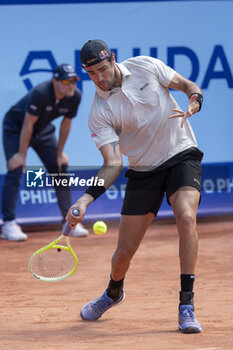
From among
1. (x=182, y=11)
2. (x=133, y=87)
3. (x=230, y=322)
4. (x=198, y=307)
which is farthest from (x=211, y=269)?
(x=182, y=11)

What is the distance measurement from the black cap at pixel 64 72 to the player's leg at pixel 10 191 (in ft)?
3.01

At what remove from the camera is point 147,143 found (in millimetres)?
4742

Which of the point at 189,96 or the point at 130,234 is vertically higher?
the point at 189,96

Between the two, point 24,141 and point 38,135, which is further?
point 38,135

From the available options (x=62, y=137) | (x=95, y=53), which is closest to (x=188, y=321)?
(x=95, y=53)

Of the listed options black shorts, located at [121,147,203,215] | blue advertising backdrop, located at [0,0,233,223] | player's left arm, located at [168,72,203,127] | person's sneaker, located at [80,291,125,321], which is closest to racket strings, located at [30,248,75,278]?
person's sneaker, located at [80,291,125,321]

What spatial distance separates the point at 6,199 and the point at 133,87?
414 centimetres

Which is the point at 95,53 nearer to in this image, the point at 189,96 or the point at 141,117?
the point at 141,117

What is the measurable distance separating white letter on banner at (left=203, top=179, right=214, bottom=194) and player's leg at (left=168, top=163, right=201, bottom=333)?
4.38 meters

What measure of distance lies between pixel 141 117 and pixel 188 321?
52.2 inches

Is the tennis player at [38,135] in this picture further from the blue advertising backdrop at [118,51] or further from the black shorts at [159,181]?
the black shorts at [159,181]

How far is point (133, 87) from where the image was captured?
4.68 m

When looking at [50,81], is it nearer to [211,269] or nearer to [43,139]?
[43,139]

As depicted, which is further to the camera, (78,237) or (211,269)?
(78,237)
